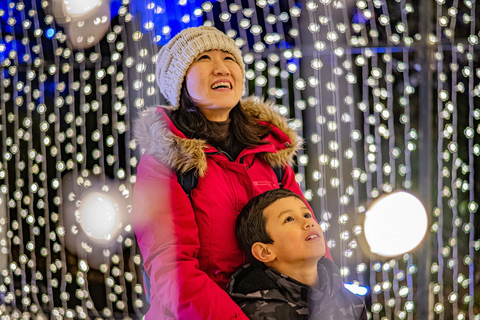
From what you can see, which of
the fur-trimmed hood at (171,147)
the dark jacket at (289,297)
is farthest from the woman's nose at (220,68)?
the dark jacket at (289,297)

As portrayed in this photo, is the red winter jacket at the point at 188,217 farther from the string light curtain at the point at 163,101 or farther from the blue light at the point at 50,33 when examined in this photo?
the blue light at the point at 50,33

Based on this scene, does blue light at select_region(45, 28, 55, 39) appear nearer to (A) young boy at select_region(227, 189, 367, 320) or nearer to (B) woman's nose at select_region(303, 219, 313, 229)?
(A) young boy at select_region(227, 189, 367, 320)

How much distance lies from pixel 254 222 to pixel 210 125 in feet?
0.79

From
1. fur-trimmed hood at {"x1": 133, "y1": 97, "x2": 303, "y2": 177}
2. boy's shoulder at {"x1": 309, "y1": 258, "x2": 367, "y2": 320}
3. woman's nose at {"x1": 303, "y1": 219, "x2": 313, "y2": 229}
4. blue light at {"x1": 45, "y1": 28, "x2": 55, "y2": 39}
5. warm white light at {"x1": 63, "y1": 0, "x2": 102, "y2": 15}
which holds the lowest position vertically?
boy's shoulder at {"x1": 309, "y1": 258, "x2": 367, "y2": 320}

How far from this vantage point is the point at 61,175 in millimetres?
1467

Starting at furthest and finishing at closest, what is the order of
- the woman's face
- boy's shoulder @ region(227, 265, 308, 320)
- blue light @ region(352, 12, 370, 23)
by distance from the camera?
blue light @ region(352, 12, 370, 23)
the woman's face
boy's shoulder @ region(227, 265, 308, 320)

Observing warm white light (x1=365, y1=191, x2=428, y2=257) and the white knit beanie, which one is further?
warm white light (x1=365, y1=191, x2=428, y2=257)

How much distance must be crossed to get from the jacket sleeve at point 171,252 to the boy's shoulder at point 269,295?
0.07 ft

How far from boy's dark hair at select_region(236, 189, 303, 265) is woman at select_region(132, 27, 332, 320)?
1.1 inches

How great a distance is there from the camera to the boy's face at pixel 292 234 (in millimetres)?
931

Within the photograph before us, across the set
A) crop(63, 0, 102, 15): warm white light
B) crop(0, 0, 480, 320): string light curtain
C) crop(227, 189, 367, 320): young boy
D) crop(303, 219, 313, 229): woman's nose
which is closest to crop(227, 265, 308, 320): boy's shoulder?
crop(227, 189, 367, 320): young boy

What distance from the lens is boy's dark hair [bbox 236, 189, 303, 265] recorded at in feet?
3.14

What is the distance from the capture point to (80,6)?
4.54ft

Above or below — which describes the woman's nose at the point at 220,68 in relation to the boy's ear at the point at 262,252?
above
